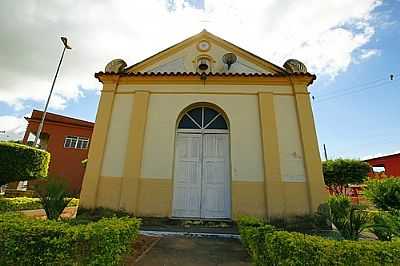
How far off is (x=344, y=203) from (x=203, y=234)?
3.23m

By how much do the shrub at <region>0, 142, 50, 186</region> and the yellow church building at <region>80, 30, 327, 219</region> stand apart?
3737 mm

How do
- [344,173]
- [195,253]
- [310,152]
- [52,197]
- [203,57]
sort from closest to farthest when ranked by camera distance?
[195,253], [52,197], [310,152], [203,57], [344,173]

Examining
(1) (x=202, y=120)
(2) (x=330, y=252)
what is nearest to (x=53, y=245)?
(2) (x=330, y=252)

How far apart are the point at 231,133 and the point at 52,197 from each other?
514 centimetres

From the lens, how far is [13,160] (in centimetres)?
846

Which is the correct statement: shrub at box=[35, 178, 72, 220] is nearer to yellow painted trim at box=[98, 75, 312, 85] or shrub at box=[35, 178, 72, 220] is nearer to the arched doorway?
the arched doorway

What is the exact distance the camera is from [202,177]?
7219 mm

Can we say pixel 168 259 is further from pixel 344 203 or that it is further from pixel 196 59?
pixel 196 59

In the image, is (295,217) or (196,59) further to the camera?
(196,59)

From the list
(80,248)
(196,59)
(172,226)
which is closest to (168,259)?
(80,248)

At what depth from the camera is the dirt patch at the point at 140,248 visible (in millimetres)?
3639

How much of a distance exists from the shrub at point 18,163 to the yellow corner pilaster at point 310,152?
1031 centimetres

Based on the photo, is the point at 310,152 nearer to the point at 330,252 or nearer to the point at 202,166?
the point at 202,166

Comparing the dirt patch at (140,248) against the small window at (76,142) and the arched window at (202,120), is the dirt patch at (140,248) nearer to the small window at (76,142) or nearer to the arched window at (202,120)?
the arched window at (202,120)
